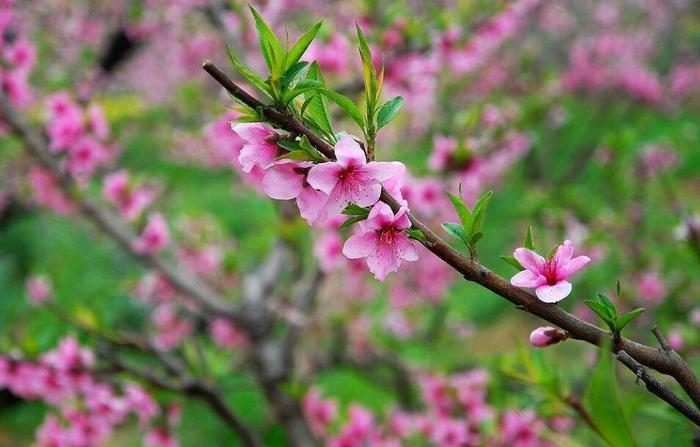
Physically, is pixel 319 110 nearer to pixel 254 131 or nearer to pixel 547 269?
pixel 254 131

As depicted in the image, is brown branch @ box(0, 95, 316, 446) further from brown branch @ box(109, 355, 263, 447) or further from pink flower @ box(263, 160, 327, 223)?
pink flower @ box(263, 160, 327, 223)

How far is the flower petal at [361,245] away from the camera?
24.9 inches

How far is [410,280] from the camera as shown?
4.01 m

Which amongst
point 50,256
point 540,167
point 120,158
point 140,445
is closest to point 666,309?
point 540,167

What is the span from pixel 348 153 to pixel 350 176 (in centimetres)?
3

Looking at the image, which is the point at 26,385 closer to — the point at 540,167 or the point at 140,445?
the point at 140,445

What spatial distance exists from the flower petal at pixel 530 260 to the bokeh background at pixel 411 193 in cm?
39

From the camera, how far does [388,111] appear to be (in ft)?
2.11

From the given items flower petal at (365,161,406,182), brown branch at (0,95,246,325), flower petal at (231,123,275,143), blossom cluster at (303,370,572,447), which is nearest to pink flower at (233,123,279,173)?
flower petal at (231,123,275,143)

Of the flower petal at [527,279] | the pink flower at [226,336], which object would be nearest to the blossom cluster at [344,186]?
the flower petal at [527,279]

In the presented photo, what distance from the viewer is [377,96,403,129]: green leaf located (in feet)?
2.06

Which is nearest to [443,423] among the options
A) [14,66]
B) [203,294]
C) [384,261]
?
[203,294]

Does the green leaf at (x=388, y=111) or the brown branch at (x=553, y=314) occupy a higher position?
the green leaf at (x=388, y=111)

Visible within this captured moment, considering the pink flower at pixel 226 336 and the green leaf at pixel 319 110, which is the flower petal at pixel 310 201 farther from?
the pink flower at pixel 226 336
